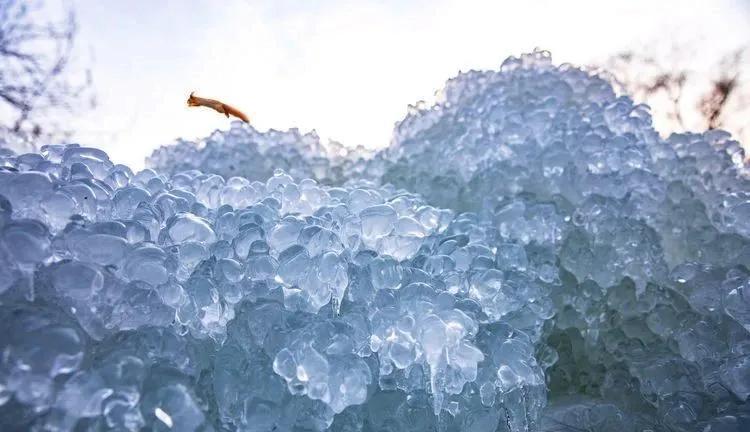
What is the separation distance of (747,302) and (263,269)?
122 centimetres

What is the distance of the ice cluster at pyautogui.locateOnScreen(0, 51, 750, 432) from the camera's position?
31.6 inches

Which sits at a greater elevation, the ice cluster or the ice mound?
the ice mound

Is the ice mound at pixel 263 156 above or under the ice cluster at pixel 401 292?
above

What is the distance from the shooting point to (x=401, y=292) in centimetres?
107

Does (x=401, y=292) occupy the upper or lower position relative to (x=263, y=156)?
lower

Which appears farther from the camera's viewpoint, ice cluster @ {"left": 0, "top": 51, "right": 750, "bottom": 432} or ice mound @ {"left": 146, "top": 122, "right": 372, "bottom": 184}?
ice mound @ {"left": 146, "top": 122, "right": 372, "bottom": 184}

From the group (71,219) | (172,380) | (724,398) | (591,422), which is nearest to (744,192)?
(724,398)

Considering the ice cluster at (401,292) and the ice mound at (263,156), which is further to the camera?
the ice mound at (263,156)

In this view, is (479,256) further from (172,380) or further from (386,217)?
(172,380)

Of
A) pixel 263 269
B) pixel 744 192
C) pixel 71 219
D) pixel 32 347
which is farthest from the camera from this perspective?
pixel 744 192

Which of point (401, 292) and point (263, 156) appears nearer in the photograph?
point (401, 292)

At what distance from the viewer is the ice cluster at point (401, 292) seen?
0.80 meters

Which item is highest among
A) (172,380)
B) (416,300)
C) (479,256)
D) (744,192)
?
(744,192)

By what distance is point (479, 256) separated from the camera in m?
1.27
